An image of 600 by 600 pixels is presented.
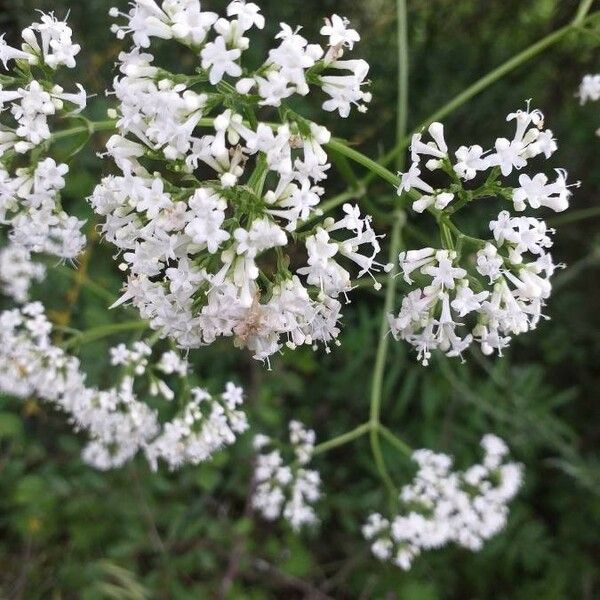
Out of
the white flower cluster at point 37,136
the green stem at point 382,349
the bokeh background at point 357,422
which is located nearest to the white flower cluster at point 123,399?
the green stem at point 382,349

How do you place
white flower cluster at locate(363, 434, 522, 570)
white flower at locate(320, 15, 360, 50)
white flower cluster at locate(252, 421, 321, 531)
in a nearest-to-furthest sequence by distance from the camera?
white flower at locate(320, 15, 360, 50) < white flower cluster at locate(363, 434, 522, 570) < white flower cluster at locate(252, 421, 321, 531)

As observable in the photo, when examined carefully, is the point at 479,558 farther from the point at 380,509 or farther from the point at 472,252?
the point at 472,252

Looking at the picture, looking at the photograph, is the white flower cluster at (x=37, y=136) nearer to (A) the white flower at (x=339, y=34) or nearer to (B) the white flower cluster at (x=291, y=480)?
(A) the white flower at (x=339, y=34)

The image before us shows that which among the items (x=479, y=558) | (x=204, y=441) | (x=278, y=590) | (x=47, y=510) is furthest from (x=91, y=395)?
(x=479, y=558)

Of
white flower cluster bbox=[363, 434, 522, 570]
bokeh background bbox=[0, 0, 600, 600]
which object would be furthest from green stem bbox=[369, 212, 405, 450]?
bokeh background bbox=[0, 0, 600, 600]

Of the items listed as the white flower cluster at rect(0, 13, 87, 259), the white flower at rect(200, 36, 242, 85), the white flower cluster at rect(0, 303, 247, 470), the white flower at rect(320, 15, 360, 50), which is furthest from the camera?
the white flower cluster at rect(0, 303, 247, 470)

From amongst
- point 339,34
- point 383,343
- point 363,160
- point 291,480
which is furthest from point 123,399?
point 339,34

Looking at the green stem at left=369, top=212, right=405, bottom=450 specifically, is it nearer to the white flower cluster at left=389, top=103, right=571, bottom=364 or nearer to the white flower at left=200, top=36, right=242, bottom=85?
the white flower cluster at left=389, top=103, right=571, bottom=364

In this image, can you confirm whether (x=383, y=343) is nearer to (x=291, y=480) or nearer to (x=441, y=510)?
(x=441, y=510)
